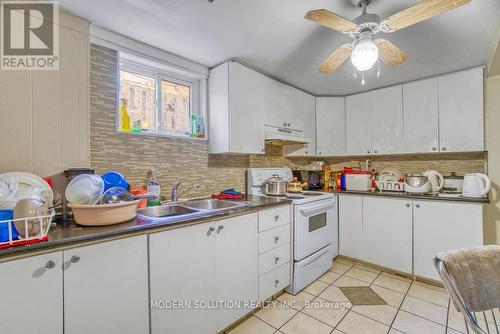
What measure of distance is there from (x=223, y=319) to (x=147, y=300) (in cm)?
62

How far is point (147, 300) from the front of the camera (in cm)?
123

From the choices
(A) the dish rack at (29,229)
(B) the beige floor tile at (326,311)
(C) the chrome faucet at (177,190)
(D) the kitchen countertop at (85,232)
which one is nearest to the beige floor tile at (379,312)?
(B) the beige floor tile at (326,311)

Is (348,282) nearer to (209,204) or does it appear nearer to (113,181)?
(209,204)

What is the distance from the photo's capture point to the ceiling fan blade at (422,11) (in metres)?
1.11

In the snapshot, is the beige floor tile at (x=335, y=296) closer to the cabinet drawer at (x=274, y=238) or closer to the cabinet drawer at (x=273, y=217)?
the cabinet drawer at (x=274, y=238)

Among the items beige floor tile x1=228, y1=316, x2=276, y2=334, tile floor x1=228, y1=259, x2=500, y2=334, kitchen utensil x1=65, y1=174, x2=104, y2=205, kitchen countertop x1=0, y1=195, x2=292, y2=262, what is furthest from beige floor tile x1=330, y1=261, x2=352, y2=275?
kitchen utensil x1=65, y1=174, x2=104, y2=205

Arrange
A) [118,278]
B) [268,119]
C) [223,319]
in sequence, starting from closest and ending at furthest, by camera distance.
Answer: [118,278]
[223,319]
[268,119]

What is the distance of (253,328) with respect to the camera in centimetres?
170

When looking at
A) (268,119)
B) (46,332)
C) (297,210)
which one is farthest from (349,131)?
(46,332)

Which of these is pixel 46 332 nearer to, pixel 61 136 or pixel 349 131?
pixel 61 136

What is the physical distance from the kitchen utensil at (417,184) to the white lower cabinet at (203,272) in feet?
5.99

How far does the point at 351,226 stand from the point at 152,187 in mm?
2295

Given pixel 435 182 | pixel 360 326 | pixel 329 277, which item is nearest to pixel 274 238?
pixel 360 326

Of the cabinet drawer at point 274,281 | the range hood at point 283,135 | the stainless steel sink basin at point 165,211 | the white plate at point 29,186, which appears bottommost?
the cabinet drawer at point 274,281
